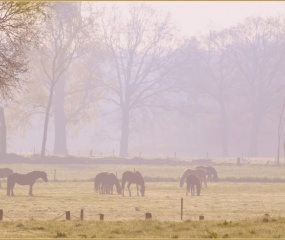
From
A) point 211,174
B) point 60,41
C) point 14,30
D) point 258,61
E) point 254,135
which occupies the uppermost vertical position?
point 258,61

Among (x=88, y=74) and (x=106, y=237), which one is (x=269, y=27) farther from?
(x=106, y=237)

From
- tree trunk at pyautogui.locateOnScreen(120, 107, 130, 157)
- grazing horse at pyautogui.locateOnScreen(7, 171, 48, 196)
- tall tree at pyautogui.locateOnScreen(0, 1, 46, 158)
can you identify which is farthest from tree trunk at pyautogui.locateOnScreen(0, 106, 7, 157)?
tall tree at pyautogui.locateOnScreen(0, 1, 46, 158)

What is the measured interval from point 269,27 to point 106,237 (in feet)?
274

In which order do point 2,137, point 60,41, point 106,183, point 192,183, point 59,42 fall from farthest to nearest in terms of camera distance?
1. point 59,42
2. point 60,41
3. point 2,137
4. point 106,183
5. point 192,183

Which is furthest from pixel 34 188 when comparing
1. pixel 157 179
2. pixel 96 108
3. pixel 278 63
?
pixel 278 63

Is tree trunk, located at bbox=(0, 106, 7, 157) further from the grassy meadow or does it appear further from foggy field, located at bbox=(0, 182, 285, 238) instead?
foggy field, located at bbox=(0, 182, 285, 238)

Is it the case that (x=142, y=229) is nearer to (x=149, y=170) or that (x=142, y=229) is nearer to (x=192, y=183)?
(x=192, y=183)

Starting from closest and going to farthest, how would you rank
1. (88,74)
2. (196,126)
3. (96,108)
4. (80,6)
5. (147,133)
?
(80,6) → (88,74) → (96,108) → (196,126) → (147,133)

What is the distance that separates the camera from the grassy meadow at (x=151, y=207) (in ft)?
80.6

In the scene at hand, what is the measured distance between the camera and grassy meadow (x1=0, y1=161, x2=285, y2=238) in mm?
24562

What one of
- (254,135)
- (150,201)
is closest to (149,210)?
(150,201)

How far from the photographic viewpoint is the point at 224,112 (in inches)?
4240

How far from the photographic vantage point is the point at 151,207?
3919 cm

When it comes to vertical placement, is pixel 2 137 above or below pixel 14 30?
above
